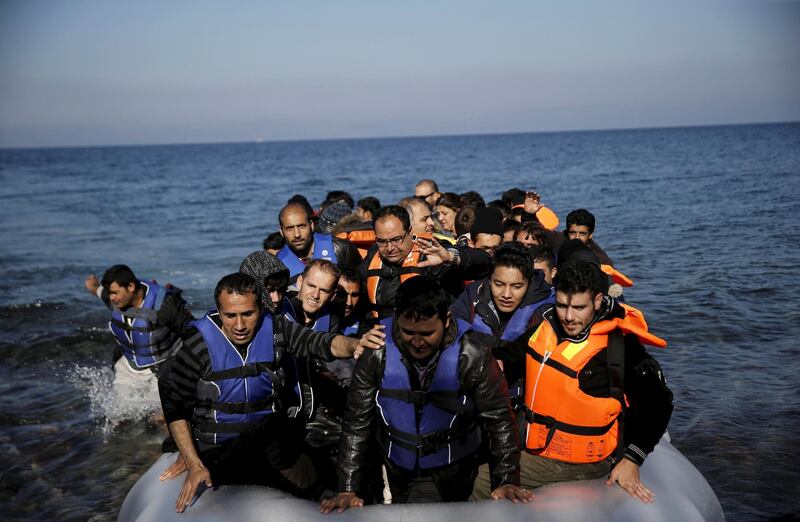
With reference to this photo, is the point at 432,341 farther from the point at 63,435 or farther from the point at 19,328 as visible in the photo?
the point at 19,328

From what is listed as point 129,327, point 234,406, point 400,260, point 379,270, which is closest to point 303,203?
point 129,327

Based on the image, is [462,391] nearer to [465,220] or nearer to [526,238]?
[526,238]

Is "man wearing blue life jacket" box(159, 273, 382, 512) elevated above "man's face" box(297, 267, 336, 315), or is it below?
below

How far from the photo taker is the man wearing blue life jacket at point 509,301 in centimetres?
414

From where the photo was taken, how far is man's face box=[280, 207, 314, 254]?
6277mm

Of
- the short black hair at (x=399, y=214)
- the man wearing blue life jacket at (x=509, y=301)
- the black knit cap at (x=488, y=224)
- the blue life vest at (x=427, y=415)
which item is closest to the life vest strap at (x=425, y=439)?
the blue life vest at (x=427, y=415)

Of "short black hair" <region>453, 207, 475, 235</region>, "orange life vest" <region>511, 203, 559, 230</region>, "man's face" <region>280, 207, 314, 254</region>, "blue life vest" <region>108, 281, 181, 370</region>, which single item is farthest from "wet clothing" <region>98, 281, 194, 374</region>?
"orange life vest" <region>511, 203, 559, 230</region>

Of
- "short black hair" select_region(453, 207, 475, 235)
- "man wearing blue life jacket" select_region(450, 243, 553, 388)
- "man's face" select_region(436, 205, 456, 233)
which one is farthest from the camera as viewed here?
"man's face" select_region(436, 205, 456, 233)

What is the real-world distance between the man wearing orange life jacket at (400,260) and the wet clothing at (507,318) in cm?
55

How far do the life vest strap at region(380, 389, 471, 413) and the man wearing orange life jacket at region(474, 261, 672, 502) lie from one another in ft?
1.96

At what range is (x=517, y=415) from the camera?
4047 millimetres

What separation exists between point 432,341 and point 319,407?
6.30 ft

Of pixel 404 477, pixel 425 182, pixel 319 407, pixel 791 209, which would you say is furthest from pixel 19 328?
pixel 791 209

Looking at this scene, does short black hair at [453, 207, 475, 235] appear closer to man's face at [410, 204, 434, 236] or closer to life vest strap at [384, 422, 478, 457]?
man's face at [410, 204, 434, 236]
